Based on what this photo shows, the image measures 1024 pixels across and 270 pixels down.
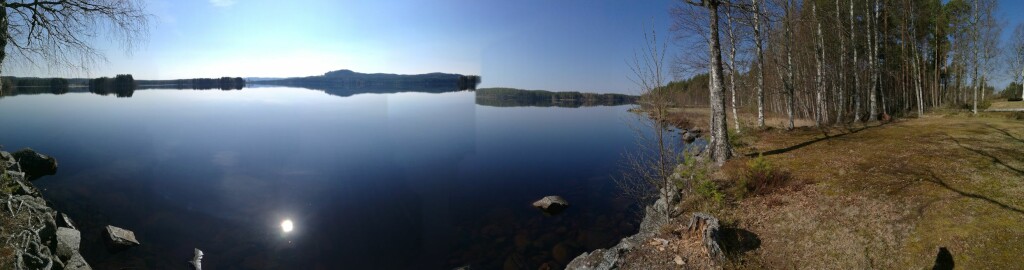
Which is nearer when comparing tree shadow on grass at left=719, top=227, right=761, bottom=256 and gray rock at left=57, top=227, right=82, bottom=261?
tree shadow on grass at left=719, top=227, right=761, bottom=256

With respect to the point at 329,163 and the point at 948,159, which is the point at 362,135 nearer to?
the point at 329,163

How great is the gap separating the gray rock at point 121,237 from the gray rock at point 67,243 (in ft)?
3.70

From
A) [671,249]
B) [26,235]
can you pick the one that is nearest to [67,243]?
[26,235]

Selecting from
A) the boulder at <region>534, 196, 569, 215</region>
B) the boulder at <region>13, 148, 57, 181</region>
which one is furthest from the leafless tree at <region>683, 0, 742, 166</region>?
the boulder at <region>13, 148, 57, 181</region>

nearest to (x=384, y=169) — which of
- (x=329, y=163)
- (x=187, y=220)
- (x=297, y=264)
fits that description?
(x=329, y=163)

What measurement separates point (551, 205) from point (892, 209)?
10.7 meters

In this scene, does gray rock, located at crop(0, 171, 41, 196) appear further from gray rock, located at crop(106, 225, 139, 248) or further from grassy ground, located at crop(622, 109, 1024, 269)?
grassy ground, located at crop(622, 109, 1024, 269)

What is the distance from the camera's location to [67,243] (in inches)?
429

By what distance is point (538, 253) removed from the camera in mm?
12891

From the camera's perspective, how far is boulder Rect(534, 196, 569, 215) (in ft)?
55.1

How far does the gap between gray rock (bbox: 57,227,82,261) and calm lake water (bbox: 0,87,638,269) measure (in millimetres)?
1067

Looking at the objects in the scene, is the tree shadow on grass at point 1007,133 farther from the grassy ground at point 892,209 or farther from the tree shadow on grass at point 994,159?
the tree shadow on grass at point 994,159

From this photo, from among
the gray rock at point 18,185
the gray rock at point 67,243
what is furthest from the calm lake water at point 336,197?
the gray rock at point 18,185

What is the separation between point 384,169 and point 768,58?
30354 millimetres
